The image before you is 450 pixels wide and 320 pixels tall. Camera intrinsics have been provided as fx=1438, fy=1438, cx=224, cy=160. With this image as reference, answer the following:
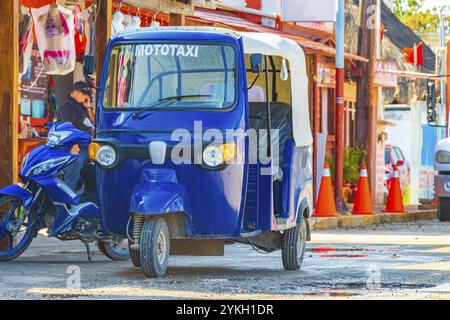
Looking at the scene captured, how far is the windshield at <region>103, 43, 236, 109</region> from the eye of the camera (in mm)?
12922

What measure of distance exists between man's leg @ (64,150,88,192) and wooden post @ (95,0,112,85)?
320cm

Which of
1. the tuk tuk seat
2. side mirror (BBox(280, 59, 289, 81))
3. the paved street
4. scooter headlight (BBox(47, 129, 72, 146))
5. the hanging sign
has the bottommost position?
the paved street

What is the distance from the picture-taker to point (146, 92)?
513 inches

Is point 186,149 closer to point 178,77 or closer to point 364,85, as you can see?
point 178,77

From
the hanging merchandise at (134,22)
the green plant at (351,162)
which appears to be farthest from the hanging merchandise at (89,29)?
the green plant at (351,162)

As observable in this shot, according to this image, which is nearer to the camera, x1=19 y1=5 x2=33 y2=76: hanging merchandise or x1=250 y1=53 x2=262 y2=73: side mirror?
x1=250 y1=53 x2=262 y2=73: side mirror

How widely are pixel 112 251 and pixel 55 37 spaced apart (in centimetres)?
547

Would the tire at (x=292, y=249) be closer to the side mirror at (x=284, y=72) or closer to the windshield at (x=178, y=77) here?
the side mirror at (x=284, y=72)

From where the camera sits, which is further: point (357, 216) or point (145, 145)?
point (357, 216)

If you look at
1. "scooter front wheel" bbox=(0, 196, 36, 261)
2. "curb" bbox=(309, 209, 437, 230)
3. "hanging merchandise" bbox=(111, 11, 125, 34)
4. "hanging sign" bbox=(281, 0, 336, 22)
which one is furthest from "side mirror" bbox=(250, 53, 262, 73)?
"hanging sign" bbox=(281, 0, 336, 22)

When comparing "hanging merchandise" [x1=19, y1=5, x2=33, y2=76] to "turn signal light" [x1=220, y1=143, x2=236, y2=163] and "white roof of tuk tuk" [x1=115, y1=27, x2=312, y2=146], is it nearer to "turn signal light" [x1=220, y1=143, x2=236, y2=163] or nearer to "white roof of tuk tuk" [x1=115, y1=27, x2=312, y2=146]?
"white roof of tuk tuk" [x1=115, y1=27, x2=312, y2=146]
